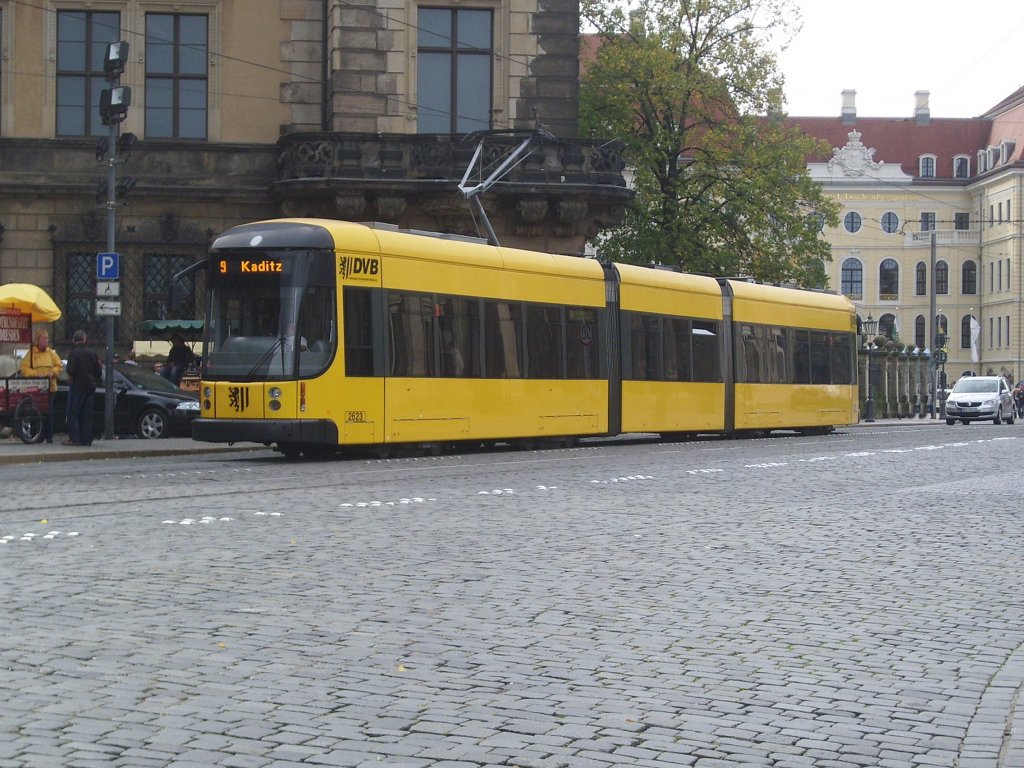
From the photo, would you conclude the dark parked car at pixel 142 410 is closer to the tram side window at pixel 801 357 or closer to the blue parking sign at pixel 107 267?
the blue parking sign at pixel 107 267

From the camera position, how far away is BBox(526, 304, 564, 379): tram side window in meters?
26.5

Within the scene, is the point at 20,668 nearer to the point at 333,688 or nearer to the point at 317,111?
the point at 333,688

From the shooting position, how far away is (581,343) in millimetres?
27891

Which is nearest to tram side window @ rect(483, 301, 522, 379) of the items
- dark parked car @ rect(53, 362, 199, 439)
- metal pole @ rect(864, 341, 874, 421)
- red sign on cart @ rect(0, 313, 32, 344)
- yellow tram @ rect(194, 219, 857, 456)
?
yellow tram @ rect(194, 219, 857, 456)

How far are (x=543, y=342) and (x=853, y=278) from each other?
9425 cm

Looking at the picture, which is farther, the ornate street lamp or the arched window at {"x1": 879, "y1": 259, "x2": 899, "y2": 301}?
the arched window at {"x1": 879, "y1": 259, "x2": 899, "y2": 301}

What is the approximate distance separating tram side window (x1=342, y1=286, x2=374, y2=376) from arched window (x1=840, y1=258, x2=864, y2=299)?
322 feet

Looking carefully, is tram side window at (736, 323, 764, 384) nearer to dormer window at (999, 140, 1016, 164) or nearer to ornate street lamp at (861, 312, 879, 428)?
ornate street lamp at (861, 312, 879, 428)

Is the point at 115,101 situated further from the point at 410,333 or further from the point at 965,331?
the point at 965,331

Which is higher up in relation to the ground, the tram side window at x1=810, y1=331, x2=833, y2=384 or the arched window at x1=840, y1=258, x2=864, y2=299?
the arched window at x1=840, y1=258, x2=864, y2=299

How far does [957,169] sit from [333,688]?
381 feet

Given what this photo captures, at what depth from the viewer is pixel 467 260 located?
974 inches

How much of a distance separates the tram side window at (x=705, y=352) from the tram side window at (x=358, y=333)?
417 inches

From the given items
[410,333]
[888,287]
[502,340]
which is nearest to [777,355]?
[502,340]
